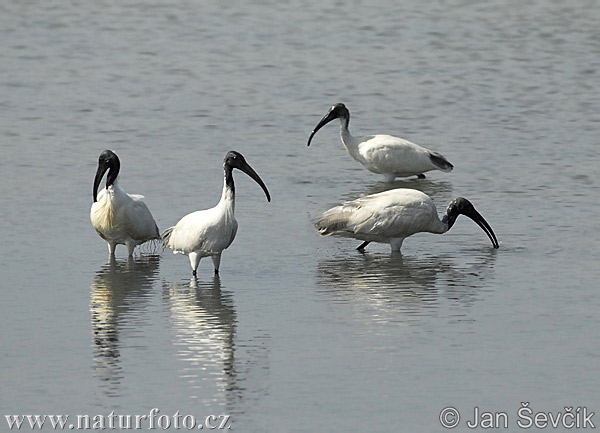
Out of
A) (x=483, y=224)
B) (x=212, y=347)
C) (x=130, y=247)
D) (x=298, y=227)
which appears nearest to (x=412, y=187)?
(x=298, y=227)

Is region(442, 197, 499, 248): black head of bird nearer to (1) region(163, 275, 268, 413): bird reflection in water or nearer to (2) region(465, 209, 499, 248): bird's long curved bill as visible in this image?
(2) region(465, 209, 499, 248): bird's long curved bill

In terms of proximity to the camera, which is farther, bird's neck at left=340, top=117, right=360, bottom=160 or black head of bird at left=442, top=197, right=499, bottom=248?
bird's neck at left=340, top=117, right=360, bottom=160

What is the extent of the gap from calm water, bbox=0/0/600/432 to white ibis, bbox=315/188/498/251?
0.68 feet

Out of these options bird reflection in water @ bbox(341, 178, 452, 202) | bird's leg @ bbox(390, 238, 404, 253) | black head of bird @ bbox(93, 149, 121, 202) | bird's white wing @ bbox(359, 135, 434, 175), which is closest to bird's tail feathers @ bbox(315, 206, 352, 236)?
bird's leg @ bbox(390, 238, 404, 253)

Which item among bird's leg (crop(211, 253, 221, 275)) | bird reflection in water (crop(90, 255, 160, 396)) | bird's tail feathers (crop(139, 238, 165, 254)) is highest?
bird's leg (crop(211, 253, 221, 275))

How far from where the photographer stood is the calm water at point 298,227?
29.6 ft

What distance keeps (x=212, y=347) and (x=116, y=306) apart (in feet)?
4.66

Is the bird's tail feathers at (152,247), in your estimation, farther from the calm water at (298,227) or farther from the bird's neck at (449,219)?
the bird's neck at (449,219)

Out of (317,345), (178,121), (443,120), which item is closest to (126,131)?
(178,121)

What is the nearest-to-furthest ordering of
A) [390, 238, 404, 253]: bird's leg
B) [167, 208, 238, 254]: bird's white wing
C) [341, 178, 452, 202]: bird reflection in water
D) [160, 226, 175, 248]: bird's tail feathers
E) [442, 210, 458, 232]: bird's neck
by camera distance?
[167, 208, 238, 254]: bird's white wing → [160, 226, 175, 248]: bird's tail feathers → [390, 238, 404, 253]: bird's leg → [442, 210, 458, 232]: bird's neck → [341, 178, 452, 202]: bird reflection in water

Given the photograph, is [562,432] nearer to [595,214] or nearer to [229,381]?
[229,381]

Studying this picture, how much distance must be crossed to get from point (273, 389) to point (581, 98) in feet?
43.3

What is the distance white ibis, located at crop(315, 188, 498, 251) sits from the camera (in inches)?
505

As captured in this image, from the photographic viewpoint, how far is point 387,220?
1281cm
